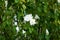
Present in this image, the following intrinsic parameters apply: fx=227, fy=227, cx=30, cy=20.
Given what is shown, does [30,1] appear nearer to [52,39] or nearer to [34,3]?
[34,3]

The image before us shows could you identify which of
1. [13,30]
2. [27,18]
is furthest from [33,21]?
[13,30]

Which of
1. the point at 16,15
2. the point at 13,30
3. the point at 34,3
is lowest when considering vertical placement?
the point at 13,30

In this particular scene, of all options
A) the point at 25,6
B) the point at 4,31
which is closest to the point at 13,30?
the point at 4,31

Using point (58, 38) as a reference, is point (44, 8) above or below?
above

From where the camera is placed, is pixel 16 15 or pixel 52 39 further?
pixel 52 39

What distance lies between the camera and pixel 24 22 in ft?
8.14

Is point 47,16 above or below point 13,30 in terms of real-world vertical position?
above

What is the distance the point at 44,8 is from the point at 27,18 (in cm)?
22

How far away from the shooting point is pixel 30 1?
8.07 feet

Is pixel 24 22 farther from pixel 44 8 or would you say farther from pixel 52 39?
pixel 52 39

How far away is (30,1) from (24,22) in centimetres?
24

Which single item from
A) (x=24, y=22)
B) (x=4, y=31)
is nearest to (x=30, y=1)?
(x=24, y=22)

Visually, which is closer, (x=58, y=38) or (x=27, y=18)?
(x=27, y=18)

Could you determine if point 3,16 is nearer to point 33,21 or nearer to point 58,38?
point 33,21
